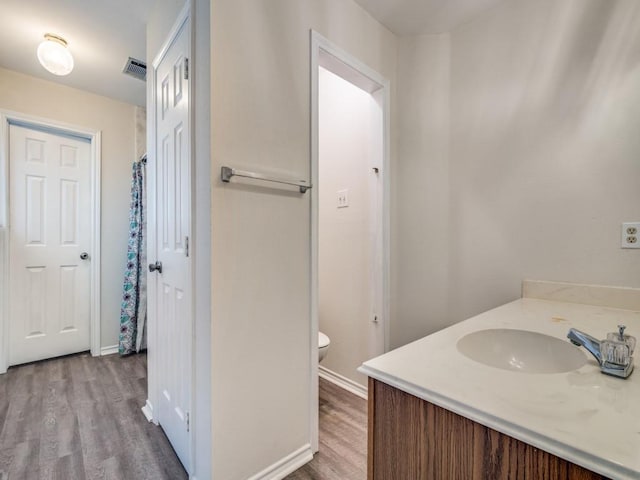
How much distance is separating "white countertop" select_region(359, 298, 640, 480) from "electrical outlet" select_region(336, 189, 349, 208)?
1.43 m

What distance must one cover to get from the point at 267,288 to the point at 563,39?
1.82 meters

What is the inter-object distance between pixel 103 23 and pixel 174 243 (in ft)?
5.11

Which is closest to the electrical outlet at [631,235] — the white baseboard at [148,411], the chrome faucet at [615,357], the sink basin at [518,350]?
the sink basin at [518,350]

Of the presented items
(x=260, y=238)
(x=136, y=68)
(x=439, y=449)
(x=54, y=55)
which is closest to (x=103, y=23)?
(x=54, y=55)

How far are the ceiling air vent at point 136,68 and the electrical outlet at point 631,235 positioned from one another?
3.13 metres

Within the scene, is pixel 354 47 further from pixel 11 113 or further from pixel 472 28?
pixel 11 113

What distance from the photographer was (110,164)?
9.41 ft

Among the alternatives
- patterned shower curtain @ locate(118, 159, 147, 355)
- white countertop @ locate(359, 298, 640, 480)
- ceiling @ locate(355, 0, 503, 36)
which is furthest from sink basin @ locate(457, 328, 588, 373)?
patterned shower curtain @ locate(118, 159, 147, 355)

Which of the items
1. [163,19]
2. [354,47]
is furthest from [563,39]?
[163,19]

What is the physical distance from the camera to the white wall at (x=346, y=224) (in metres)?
2.05

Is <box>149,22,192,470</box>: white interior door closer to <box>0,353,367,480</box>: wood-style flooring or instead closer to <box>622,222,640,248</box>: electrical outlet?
<box>0,353,367,480</box>: wood-style flooring

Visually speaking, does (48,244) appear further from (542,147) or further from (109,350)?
(542,147)

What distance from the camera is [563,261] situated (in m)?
1.44

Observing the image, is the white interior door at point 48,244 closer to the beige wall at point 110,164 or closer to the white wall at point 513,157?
the beige wall at point 110,164
